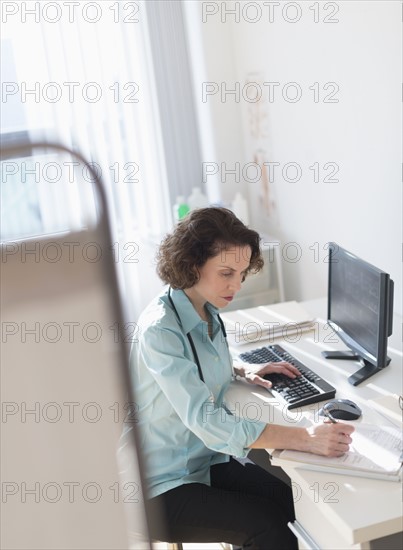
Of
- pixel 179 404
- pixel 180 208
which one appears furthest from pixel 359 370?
pixel 180 208

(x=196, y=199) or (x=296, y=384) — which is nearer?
(x=296, y=384)

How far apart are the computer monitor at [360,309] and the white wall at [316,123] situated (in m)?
0.39

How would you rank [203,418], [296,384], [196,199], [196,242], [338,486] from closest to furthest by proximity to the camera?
[338,486]
[203,418]
[196,242]
[296,384]
[196,199]

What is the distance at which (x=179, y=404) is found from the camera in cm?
186

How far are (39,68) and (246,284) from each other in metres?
1.37

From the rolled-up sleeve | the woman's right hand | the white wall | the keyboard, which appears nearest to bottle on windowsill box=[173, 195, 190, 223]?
the white wall

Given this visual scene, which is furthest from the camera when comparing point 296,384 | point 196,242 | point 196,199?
point 196,199

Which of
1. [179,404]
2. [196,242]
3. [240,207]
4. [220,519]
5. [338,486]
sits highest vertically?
[196,242]

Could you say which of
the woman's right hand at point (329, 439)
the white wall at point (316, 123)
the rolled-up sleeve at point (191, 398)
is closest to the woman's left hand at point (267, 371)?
the rolled-up sleeve at point (191, 398)

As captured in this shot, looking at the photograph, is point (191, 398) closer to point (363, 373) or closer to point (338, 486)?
point (338, 486)

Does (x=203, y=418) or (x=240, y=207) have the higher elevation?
(x=240, y=207)

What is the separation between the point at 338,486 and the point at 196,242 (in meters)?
0.73

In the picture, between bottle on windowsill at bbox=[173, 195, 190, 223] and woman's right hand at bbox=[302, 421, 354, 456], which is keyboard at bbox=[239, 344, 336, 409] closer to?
woman's right hand at bbox=[302, 421, 354, 456]

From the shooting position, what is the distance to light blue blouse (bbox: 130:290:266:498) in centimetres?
183
